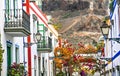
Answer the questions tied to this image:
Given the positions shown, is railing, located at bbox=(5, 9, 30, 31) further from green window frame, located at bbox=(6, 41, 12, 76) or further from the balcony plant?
the balcony plant

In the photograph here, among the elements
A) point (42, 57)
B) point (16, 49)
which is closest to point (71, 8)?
point (42, 57)

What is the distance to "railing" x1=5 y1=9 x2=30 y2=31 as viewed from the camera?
20.2 metres

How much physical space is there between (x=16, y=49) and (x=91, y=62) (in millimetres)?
29142

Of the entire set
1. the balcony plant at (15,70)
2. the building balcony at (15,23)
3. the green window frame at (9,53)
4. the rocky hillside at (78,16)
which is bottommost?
the balcony plant at (15,70)

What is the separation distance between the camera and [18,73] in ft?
68.0

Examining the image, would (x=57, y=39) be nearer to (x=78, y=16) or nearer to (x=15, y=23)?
(x=15, y=23)

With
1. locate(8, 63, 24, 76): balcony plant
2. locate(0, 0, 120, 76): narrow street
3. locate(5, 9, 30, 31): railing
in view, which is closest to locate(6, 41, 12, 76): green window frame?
locate(0, 0, 120, 76): narrow street

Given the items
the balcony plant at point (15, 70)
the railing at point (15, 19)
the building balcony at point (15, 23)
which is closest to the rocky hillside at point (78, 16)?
the railing at point (15, 19)

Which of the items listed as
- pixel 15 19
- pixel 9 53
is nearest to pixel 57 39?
pixel 9 53

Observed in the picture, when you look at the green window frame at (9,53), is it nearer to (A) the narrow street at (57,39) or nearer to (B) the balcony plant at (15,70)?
(A) the narrow street at (57,39)

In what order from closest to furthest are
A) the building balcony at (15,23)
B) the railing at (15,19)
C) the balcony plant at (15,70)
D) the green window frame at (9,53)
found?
the building balcony at (15,23), the railing at (15,19), the balcony plant at (15,70), the green window frame at (9,53)

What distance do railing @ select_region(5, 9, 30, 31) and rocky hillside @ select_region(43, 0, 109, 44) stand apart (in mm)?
59657

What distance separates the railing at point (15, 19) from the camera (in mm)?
20219

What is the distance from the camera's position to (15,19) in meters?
20.9
